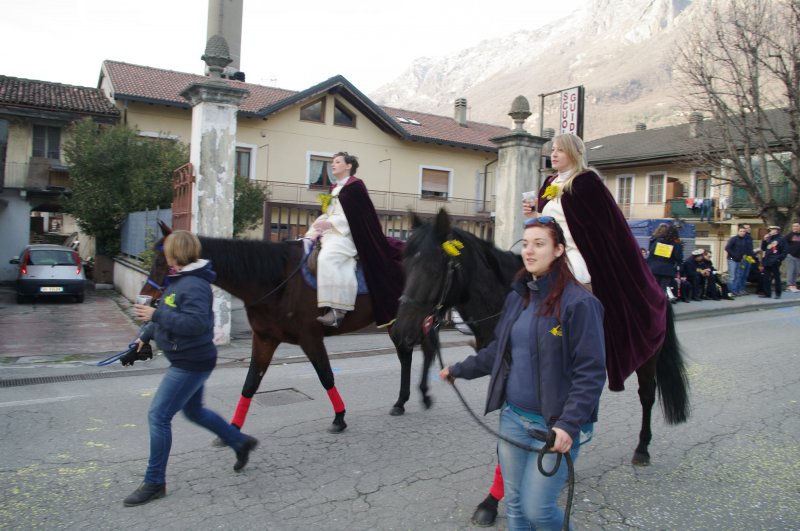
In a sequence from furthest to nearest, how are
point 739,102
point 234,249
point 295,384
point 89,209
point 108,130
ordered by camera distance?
point 739,102 → point 108,130 → point 89,209 → point 295,384 → point 234,249

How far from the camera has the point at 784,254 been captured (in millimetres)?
15938

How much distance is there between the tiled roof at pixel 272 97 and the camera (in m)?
23.2

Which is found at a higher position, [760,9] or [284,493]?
[760,9]

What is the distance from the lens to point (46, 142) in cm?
2369

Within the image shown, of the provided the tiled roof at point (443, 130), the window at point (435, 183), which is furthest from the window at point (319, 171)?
the window at point (435, 183)

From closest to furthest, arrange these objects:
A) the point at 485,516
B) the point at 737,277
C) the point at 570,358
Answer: the point at 570,358 < the point at 485,516 < the point at 737,277

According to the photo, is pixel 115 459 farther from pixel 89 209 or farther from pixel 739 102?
pixel 739 102

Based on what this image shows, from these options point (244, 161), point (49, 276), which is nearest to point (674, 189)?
point (244, 161)

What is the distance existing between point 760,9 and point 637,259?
20.4 meters

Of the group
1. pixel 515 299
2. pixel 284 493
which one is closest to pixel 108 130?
pixel 284 493

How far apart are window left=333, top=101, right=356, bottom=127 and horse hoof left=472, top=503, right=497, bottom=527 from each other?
25676 mm

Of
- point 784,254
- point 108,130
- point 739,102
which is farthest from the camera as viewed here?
point 739,102

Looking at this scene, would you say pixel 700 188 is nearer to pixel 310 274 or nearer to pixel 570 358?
pixel 310 274

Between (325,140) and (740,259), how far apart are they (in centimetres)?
1811
